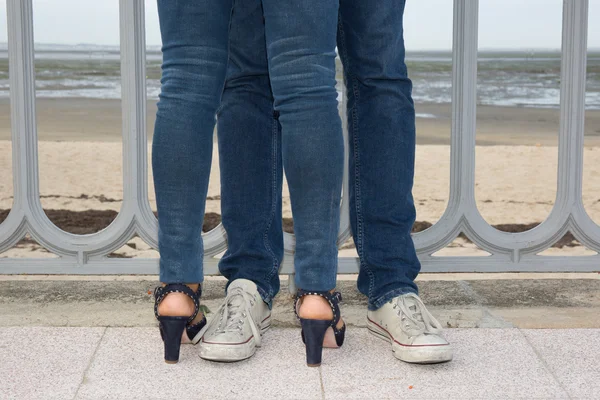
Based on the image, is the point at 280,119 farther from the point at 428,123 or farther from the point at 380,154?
the point at 428,123

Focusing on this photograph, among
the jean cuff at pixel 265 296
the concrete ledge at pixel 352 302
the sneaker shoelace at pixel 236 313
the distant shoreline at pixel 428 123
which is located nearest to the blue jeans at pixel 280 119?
the sneaker shoelace at pixel 236 313

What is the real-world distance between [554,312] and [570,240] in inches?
124

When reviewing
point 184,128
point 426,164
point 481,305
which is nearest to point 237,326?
point 184,128

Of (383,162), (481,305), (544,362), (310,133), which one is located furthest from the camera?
(481,305)

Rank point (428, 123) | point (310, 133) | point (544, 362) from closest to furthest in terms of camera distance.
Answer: point (310, 133), point (544, 362), point (428, 123)

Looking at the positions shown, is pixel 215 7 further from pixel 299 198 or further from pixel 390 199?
pixel 390 199

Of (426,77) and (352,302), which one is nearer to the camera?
(352,302)

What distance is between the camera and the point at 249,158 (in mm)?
1776

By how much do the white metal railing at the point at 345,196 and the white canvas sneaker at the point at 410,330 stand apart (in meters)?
0.40

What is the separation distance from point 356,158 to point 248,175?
9.6 inches

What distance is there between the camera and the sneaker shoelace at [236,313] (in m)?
1.66

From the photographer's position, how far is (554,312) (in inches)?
77.9

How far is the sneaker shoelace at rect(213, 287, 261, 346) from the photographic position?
5.46 ft

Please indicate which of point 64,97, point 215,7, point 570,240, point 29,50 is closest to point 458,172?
point 215,7
